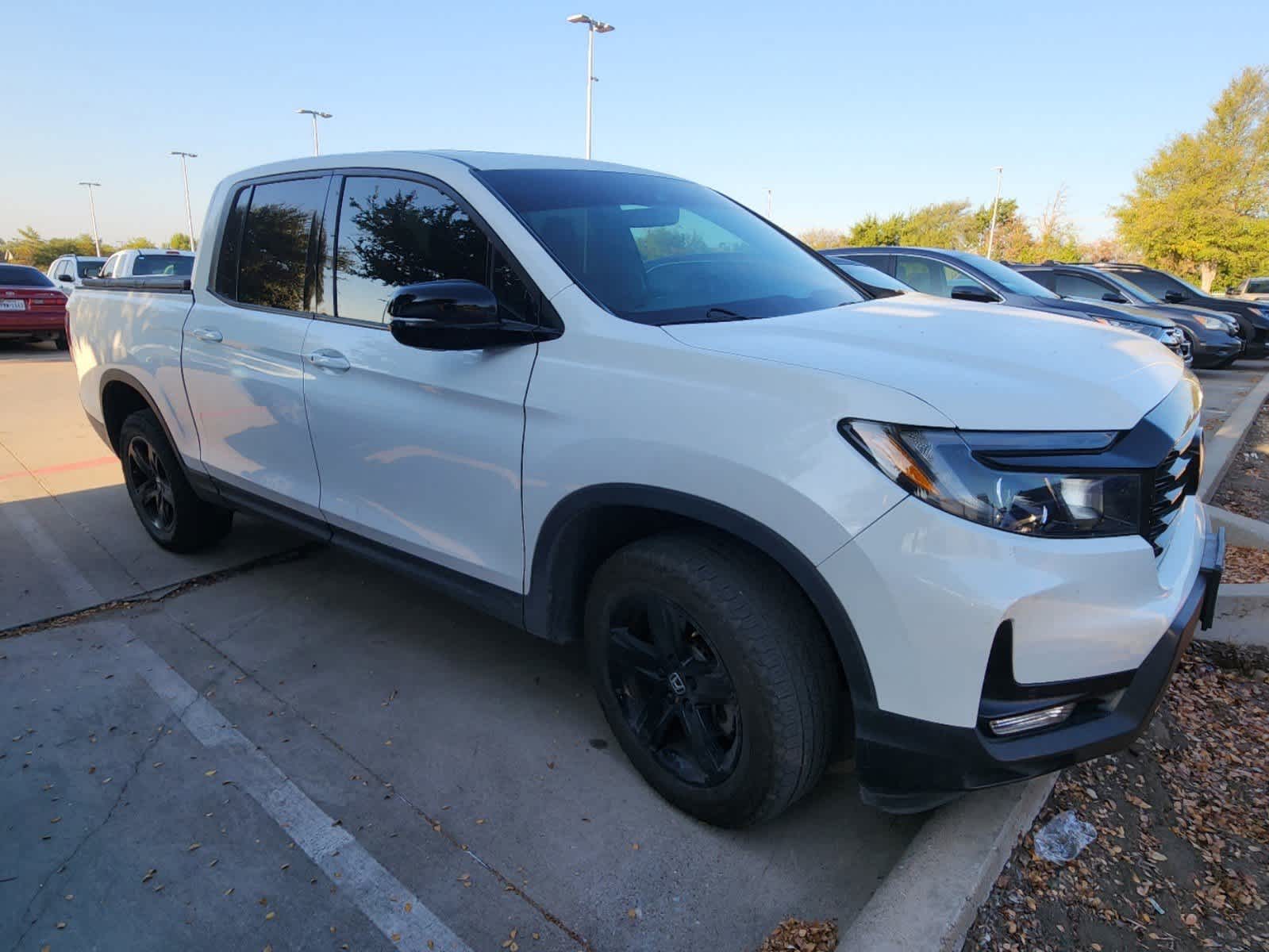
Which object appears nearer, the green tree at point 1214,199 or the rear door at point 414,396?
the rear door at point 414,396

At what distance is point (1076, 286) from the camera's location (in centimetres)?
1156

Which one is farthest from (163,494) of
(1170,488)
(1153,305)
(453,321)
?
(1153,305)

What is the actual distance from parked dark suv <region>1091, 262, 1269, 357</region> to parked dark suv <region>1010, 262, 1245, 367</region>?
1.83 ft

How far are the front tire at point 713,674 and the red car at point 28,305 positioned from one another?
14540mm

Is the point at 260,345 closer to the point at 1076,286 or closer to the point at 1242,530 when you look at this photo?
the point at 1242,530

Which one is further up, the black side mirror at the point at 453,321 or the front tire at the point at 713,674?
the black side mirror at the point at 453,321

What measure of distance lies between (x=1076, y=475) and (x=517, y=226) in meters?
1.66

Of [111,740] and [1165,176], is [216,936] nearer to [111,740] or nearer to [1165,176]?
[111,740]

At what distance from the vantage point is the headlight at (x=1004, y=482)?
1656 mm

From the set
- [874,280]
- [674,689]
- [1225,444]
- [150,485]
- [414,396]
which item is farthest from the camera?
[1225,444]

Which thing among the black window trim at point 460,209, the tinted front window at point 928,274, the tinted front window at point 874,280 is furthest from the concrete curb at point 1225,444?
the black window trim at point 460,209

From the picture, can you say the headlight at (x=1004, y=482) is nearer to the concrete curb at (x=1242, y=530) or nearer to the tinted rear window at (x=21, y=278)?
the concrete curb at (x=1242, y=530)

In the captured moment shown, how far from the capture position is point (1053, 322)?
8.20ft

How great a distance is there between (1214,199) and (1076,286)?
1182 inches
